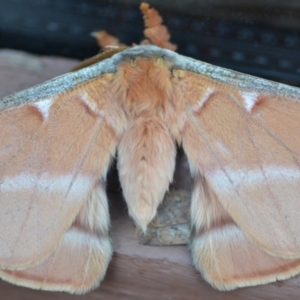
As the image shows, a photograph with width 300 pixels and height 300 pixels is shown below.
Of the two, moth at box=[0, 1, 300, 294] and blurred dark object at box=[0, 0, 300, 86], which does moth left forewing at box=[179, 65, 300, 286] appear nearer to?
moth at box=[0, 1, 300, 294]

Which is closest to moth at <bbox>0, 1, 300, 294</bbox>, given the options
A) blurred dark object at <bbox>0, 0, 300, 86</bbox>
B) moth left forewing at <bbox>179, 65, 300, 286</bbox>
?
moth left forewing at <bbox>179, 65, 300, 286</bbox>

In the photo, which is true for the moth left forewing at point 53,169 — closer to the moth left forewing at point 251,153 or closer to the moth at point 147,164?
the moth at point 147,164

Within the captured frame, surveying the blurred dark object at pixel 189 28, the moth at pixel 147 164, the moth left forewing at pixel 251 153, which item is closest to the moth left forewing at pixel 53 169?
the moth at pixel 147 164

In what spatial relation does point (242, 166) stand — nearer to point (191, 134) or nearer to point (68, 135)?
point (191, 134)

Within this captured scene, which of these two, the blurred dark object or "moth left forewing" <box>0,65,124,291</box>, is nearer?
"moth left forewing" <box>0,65,124,291</box>

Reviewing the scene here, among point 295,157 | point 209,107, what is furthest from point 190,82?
point 295,157
